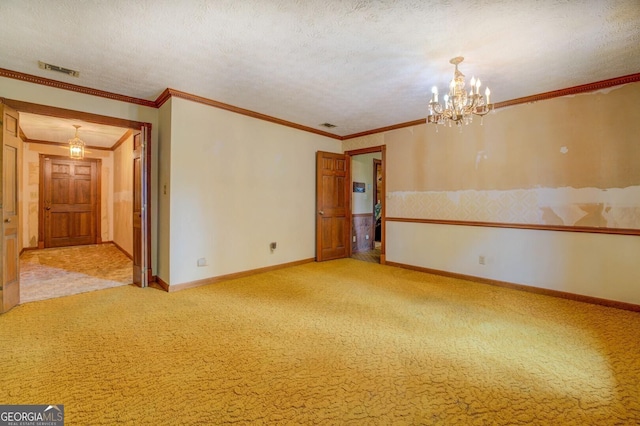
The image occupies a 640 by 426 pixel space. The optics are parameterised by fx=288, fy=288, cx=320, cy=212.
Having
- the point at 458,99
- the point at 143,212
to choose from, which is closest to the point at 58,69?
the point at 143,212

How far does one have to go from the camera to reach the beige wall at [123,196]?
6129mm

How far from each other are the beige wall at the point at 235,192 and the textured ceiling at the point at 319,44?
61cm

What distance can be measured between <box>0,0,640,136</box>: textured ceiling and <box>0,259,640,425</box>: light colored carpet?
8.67ft

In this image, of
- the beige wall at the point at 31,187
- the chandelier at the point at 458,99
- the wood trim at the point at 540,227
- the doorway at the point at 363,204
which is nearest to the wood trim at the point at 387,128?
the doorway at the point at 363,204

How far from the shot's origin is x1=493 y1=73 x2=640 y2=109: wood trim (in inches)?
128

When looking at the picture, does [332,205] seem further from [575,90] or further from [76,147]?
[76,147]

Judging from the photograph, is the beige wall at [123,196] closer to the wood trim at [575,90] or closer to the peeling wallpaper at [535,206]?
the peeling wallpaper at [535,206]

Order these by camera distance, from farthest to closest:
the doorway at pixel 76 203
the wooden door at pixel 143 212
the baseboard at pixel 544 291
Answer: the doorway at pixel 76 203, the wooden door at pixel 143 212, the baseboard at pixel 544 291

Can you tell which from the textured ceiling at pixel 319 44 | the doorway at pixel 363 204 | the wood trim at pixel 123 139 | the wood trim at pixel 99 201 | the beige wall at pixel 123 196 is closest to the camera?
the textured ceiling at pixel 319 44

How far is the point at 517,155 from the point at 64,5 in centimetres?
509

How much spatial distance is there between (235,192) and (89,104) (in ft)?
6.94

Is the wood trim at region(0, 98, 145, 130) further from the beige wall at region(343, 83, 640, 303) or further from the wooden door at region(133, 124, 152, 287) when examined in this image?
the beige wall at region(343, 83, 640, 303)

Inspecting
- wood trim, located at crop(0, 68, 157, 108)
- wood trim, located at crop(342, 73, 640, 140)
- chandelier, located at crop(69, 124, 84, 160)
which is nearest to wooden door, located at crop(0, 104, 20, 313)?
wood trim, located at crop(0, 68, 157, 108)

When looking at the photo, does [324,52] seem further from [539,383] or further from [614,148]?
[614,148]
